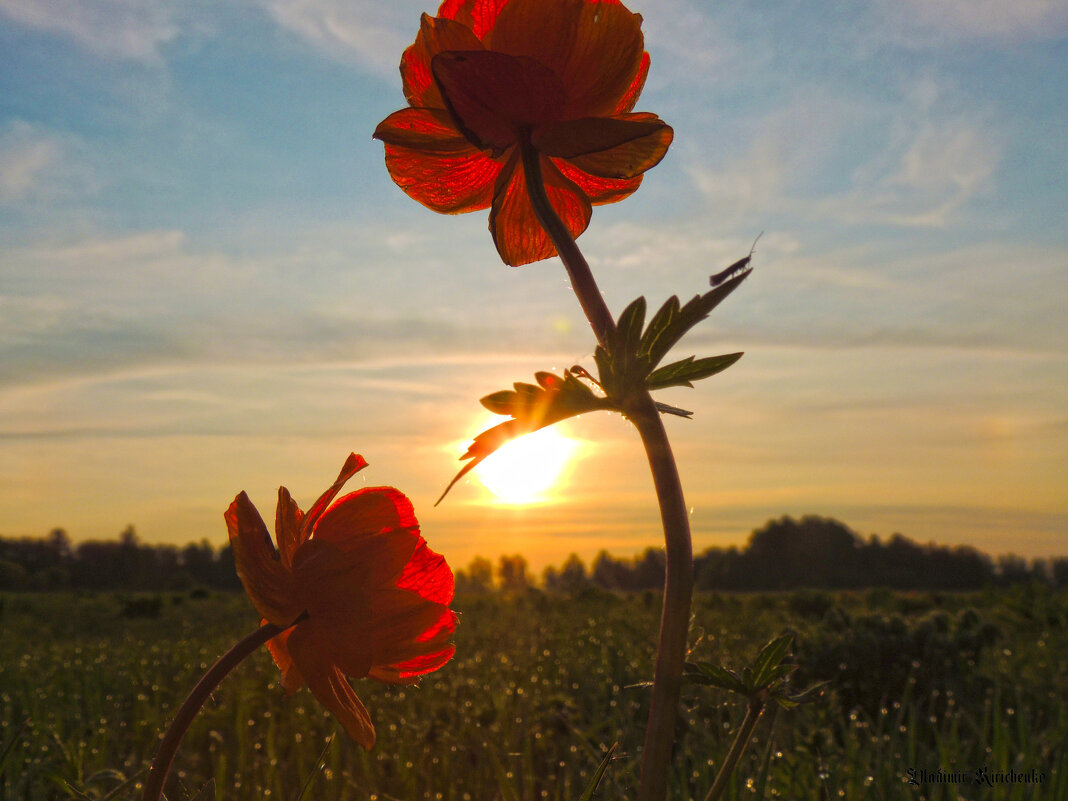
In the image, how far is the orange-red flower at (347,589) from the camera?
0.81 m

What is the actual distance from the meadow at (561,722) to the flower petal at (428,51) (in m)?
0.69

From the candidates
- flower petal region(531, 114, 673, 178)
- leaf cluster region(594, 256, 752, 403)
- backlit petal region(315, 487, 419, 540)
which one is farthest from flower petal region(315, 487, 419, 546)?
flower petal region(531, 114, 673, 178)

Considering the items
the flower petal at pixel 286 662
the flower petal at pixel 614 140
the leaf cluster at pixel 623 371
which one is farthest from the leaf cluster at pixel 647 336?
the flower petal at pixel 286 662

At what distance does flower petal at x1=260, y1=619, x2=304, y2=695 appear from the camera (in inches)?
35.0

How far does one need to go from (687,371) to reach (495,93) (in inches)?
12.7

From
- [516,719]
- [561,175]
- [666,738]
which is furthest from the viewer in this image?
[516,719]

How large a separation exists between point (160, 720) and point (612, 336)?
116 inches

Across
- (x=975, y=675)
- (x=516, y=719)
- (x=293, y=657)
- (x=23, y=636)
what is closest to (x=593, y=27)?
(x=293, y=657)

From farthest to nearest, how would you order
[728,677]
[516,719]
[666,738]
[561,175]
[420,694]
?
[420,694] < [516,719] < [561,175] < [728,677] < [666,738]

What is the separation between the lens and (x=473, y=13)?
833mm

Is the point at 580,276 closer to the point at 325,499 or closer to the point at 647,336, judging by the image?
the point at 647,336

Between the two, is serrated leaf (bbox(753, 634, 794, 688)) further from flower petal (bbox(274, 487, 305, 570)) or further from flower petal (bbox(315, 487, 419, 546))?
flower petal (bbox(274, 487, 305, 570))

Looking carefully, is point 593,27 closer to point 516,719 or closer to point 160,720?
point 516,719

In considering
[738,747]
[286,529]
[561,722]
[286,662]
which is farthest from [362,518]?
[561,722]
